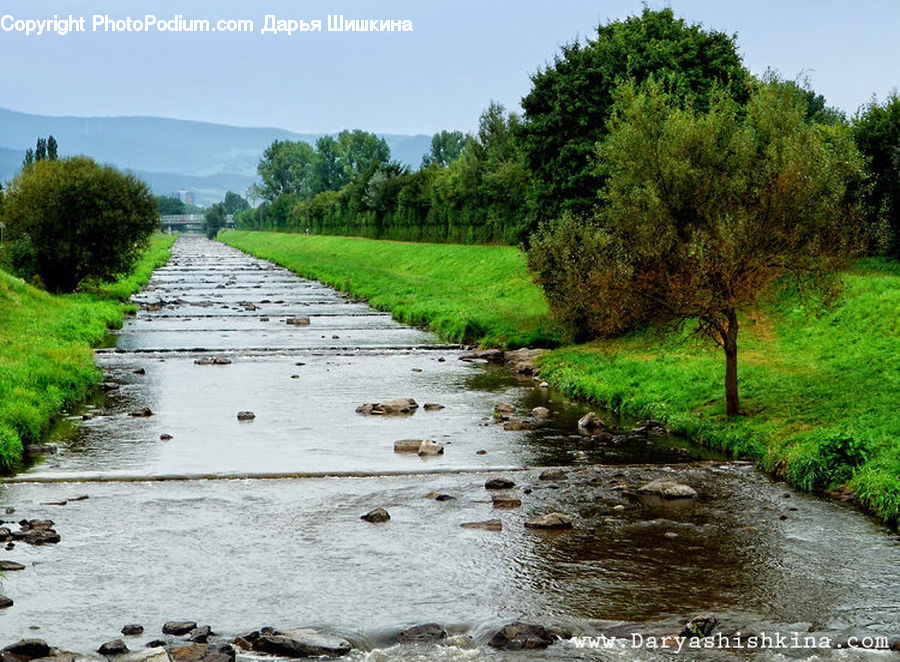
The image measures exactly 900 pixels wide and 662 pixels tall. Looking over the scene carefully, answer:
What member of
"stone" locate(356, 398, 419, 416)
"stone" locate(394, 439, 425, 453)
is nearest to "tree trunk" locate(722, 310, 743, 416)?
"stone" locate(394, 439, 425, 453)

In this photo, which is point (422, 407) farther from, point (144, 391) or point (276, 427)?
point (144, 391)

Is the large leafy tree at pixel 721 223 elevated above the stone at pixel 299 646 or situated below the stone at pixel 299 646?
above

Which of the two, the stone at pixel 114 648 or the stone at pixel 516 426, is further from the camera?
the stone at pixel 516 426

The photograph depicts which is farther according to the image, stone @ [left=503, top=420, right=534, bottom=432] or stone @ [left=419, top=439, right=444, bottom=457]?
stone @ [left=503, top=420, right=534, bottom=432]

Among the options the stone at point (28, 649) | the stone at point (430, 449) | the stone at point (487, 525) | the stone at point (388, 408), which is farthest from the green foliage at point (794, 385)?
the stone at point (28, 649)

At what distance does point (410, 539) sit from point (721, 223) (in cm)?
1094

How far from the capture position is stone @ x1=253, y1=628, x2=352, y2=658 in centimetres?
1286

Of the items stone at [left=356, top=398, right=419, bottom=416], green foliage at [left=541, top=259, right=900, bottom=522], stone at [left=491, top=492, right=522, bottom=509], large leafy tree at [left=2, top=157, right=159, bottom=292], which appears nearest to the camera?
stone at [left=491, top=492, right=522, bottom=509]

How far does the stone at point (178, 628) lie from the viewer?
13297 millimetres

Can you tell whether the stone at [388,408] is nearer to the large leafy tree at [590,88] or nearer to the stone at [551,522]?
the stone at [551,522]

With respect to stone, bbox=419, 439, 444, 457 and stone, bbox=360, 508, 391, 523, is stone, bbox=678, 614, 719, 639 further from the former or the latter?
stone, bbox=419, 439, 444, 457

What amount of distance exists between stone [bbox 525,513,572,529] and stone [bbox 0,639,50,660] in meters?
8.33

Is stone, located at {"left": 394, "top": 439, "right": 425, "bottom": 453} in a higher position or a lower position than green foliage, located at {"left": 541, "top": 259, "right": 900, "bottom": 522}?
lower

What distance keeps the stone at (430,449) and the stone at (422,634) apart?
9994 millimetres
